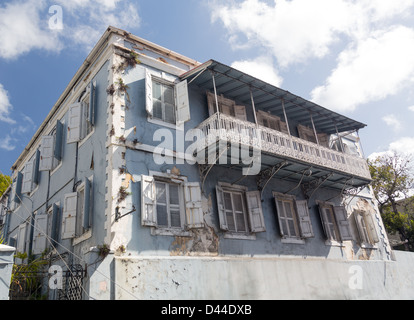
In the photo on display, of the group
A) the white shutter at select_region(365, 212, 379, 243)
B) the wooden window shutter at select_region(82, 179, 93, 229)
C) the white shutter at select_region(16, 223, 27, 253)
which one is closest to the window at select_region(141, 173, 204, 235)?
the wooden window shutter at select_region(82, 179, 93, 229)

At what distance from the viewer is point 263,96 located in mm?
12617

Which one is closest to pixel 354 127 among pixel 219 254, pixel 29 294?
pixel 219 254

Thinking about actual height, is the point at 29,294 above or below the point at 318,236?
below

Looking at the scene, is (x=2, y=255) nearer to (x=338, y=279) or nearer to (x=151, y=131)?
(x=151, y=131)

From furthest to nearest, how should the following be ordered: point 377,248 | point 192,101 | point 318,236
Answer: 1. point 377,248
2. point 318,236
3. point 192,101

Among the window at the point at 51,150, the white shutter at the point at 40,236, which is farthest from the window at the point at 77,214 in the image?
the window at the point at 51,150

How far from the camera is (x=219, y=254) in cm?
954

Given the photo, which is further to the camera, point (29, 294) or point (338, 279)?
point (338, 279)

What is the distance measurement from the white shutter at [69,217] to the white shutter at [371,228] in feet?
38.7

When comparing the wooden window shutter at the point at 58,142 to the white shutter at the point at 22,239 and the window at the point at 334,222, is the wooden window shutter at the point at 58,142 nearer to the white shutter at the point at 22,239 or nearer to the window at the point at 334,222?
the white shutter at the point at 22,239

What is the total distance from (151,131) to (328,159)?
6675mm

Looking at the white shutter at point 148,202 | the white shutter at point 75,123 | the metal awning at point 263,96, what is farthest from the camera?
the metal awning at point 263,96

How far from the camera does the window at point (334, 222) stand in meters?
12.9

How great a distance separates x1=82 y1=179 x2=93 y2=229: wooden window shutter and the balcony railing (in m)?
3.38
